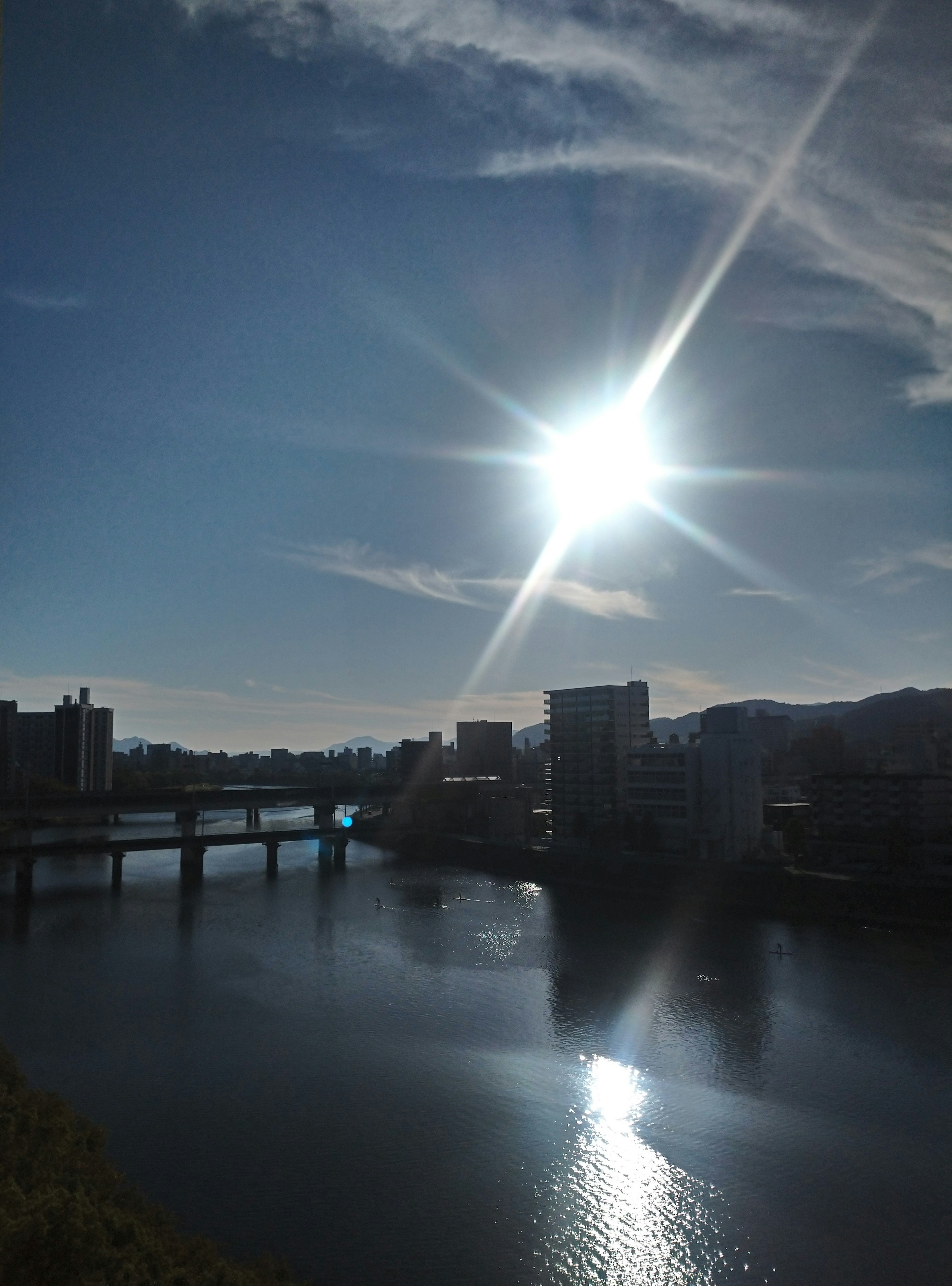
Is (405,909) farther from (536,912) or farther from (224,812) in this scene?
(224,812)

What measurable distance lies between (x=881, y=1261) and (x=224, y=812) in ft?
111

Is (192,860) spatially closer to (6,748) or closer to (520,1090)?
(520,1090)

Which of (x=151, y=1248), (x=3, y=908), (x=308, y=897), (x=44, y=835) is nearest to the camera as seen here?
(x=151, y=1248)

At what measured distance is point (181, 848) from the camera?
16656 millimetres

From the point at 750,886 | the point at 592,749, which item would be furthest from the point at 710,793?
the point at 592,749

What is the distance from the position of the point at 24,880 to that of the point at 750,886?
11.7m

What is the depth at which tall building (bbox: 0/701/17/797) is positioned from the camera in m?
25.0

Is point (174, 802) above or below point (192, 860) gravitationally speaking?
above

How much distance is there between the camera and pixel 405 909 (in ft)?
42.5

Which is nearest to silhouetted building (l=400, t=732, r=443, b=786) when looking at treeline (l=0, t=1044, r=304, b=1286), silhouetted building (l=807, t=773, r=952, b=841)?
silhouetted building (l=807, t=773, r=952, b=841)

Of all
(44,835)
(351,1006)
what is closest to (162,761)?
(44,835)

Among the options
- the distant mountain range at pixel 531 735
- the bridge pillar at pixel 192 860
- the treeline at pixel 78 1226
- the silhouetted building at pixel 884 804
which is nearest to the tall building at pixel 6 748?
the bridge pillar at pixel 192 860

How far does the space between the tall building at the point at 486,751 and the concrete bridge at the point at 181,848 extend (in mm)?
14437

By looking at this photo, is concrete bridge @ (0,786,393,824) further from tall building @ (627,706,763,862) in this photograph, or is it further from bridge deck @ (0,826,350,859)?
tall building @ (627,706,763,862)
